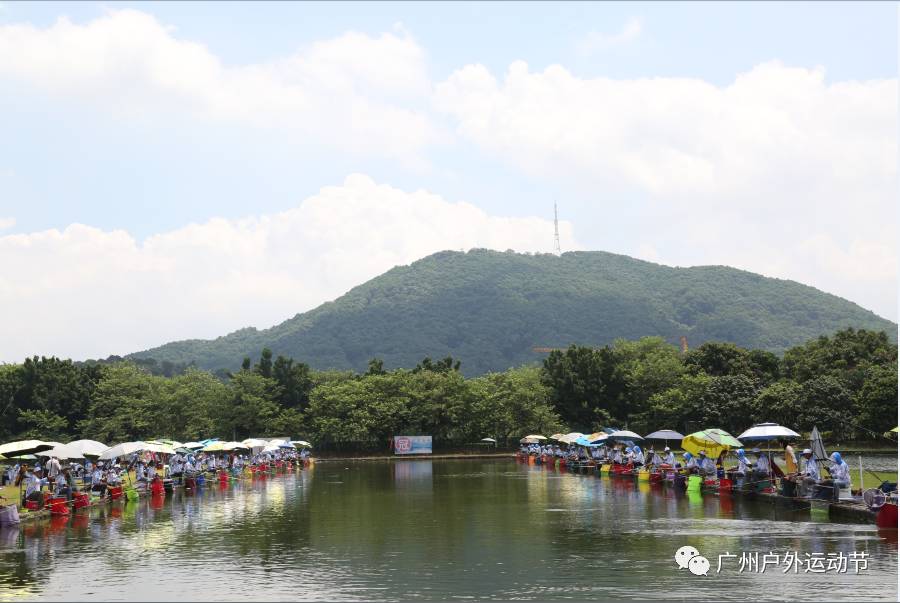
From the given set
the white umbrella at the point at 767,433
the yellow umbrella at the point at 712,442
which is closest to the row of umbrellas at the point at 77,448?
the yellow umbrella at the point at 712,442

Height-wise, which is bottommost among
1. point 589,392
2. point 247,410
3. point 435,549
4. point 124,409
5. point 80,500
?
point 435,549

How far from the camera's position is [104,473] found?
35.8 m

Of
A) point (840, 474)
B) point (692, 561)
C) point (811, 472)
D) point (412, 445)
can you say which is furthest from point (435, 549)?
point (412, 445)

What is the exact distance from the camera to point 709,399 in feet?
249

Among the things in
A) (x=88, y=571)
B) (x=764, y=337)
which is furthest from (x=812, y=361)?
(x=764, y=337)

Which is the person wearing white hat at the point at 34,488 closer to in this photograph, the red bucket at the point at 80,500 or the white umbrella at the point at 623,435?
the red bucket at the point at 80,500

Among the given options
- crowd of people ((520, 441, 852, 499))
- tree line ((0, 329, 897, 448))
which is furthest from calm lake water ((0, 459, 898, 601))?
tree line ((0, 329, 897, 448))

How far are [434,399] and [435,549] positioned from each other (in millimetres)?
62701

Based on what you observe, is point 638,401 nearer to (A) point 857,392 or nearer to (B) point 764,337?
(A) point 857,392

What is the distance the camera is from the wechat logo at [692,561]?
55.3 ft

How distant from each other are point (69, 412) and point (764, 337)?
14081cm

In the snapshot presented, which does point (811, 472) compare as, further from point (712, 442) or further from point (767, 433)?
point (712, 442)

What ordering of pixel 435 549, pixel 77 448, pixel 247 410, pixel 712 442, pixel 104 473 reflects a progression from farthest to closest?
pixel 247 410 → pixel 104 473 → pixel 77 448 → pixel 712 442 → pixel 435 549

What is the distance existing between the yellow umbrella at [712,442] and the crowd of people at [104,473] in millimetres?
22748
